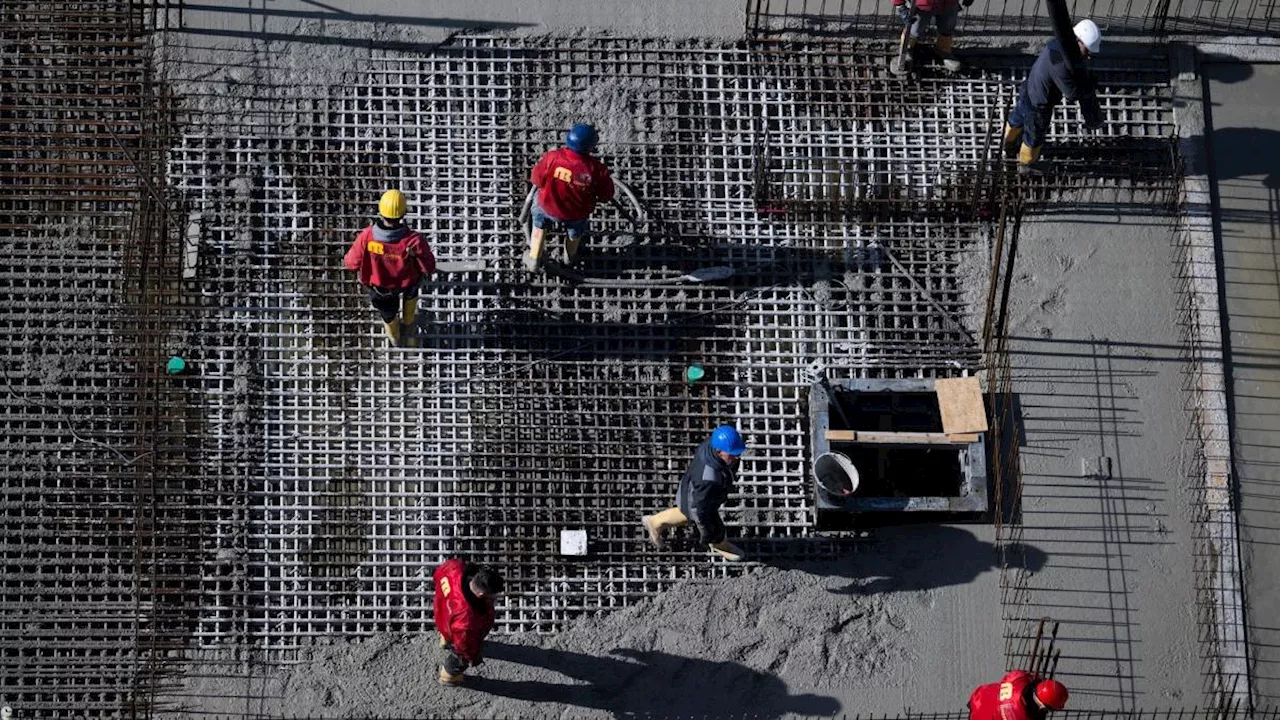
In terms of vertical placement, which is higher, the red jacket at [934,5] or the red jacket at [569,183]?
the red jacket at [934,5]

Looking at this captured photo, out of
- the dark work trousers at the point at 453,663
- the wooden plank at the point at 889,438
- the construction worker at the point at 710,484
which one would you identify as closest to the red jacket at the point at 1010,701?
the wooden plank at the point at 889,438

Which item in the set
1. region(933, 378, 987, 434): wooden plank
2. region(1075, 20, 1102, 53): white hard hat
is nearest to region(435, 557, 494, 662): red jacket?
region(933, 378, 987, 434): wooden plank

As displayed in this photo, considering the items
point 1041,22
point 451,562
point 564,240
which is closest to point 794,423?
point 564,240

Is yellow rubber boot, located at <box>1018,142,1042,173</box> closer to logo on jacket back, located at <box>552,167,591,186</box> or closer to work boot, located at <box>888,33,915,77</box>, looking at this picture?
work boot, located at <box>888,33,915,77</box>

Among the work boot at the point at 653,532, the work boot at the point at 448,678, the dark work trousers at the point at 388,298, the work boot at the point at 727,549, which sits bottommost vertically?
the work boot at the point at 448,678

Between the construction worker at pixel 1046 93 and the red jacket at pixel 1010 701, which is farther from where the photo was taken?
the construction worker at pixel 1046 93

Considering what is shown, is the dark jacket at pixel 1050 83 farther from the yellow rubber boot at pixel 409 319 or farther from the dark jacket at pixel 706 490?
the yellow rubber boot at pixel 409 319

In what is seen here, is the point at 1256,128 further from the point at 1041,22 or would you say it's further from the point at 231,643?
the point at 231,643
